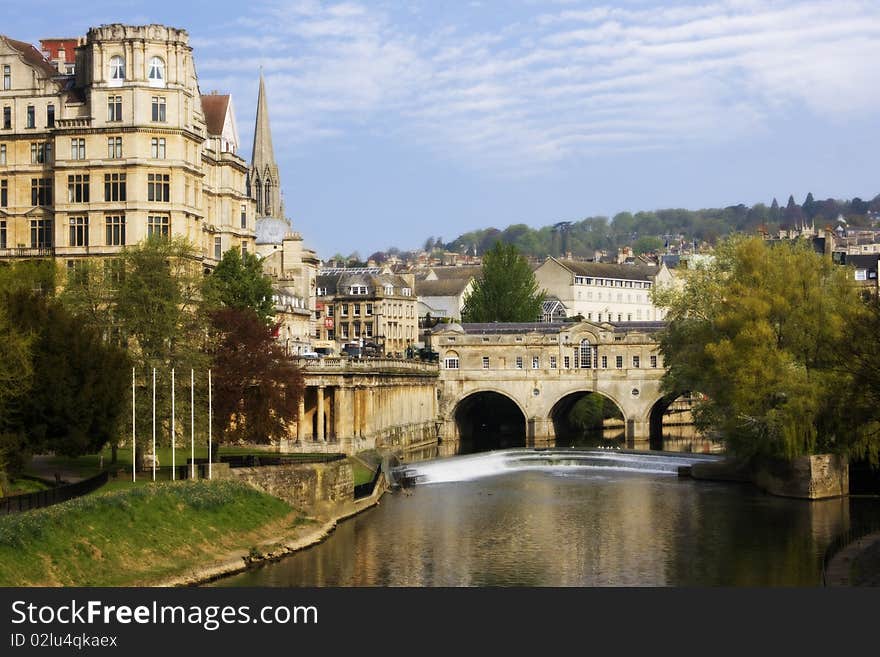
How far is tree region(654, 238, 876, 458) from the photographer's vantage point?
253ft

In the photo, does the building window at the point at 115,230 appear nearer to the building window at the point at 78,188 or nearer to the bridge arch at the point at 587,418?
the building window at the point at 78,188

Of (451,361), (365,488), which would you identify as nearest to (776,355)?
(365,488)

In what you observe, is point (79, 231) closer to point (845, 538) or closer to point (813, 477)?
point (813, 477)

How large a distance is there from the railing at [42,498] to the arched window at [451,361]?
78.6 metres

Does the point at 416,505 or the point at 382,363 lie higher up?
the point at 382,363

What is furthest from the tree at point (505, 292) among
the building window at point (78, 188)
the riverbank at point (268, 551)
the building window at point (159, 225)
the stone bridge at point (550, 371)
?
the riverbank at point (268, 551)

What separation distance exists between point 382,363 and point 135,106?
3034cm

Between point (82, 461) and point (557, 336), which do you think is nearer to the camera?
point (82, 461)

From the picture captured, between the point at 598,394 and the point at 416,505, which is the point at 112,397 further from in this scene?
the point at 598,394

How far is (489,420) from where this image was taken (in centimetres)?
14662

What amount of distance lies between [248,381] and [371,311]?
90700 mm

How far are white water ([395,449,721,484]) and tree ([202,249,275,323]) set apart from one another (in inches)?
517

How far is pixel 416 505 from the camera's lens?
3044 inches

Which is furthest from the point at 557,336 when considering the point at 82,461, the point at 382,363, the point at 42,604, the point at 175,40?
the point at 42,604
